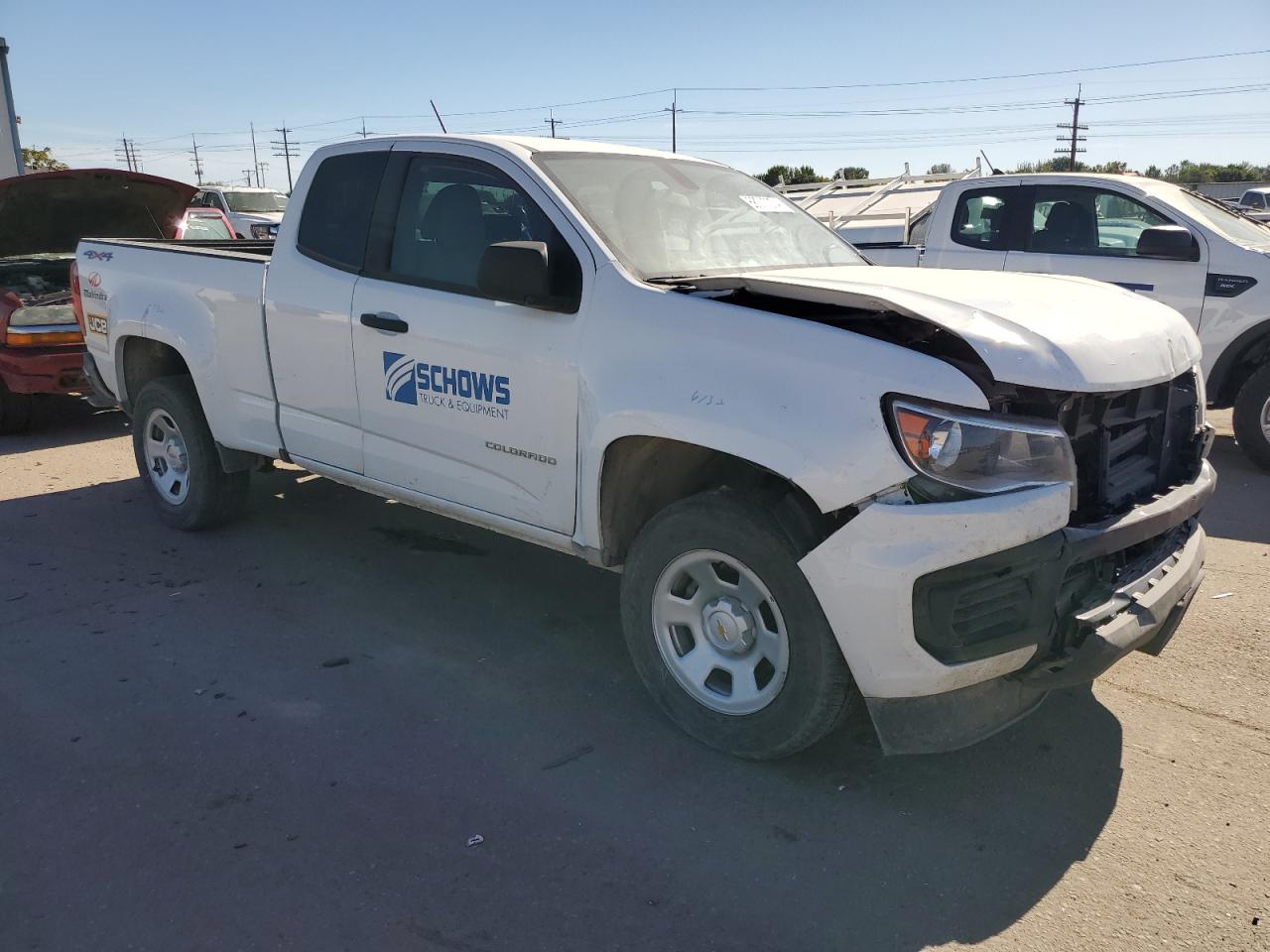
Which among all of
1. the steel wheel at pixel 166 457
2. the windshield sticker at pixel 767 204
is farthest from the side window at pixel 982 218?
the steel wheel at pixel 166 457

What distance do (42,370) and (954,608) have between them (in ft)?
25.2

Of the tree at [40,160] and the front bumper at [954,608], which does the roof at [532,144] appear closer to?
the front bumper at [954,608]

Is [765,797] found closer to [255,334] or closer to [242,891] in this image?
[242,891]

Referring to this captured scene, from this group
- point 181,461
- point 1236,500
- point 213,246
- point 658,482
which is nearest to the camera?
point 658,482

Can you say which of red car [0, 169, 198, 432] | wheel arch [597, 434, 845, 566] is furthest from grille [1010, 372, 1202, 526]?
red car [0, 169, 198, 432]

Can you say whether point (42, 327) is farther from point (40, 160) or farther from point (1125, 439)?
point (40, 160)

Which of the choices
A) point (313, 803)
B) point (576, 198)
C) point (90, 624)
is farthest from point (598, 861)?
point (90, 624)

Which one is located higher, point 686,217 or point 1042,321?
point 686,217

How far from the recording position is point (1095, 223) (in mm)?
7602

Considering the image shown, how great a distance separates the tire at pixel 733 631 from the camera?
303 cm

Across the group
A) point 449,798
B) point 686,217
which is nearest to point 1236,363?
point 686,217

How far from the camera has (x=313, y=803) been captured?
3123mm

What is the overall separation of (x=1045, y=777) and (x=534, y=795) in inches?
64.4

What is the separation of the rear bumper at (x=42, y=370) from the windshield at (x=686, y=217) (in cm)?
568
